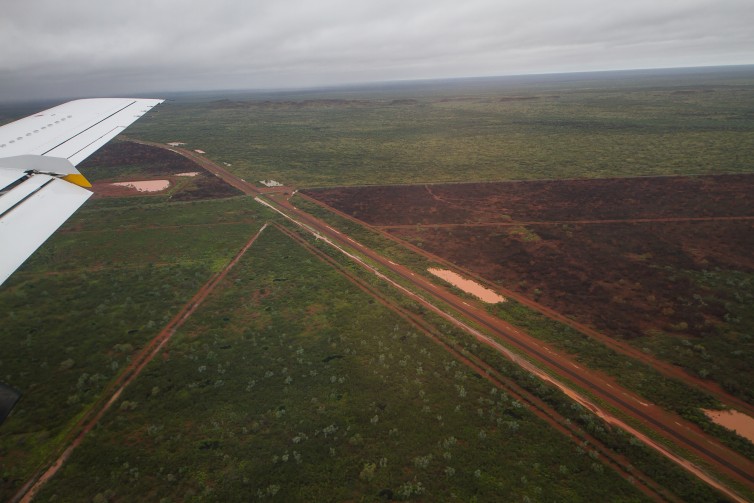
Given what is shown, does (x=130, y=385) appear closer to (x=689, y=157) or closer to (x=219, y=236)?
(x=219, y=236)

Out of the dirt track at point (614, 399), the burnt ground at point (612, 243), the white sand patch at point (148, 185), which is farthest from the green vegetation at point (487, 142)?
the dirt track at point (614, 399)

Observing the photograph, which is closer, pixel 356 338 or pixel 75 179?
pixel 75 179

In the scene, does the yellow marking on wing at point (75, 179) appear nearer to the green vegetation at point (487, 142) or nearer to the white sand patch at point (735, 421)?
the white sand patch at point (735, 421)

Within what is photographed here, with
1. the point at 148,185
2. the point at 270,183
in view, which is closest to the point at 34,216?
the point at 270,183

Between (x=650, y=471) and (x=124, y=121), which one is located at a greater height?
(x=124, y=121)

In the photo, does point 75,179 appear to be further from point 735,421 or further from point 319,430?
point 735,421

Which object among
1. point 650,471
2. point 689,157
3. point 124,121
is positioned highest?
point 124,121

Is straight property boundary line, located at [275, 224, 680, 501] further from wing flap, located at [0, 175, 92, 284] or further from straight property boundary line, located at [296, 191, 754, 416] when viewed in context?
wing flap, located at [0, 175, 92, 284]

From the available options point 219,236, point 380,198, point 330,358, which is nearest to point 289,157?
point 380,198
